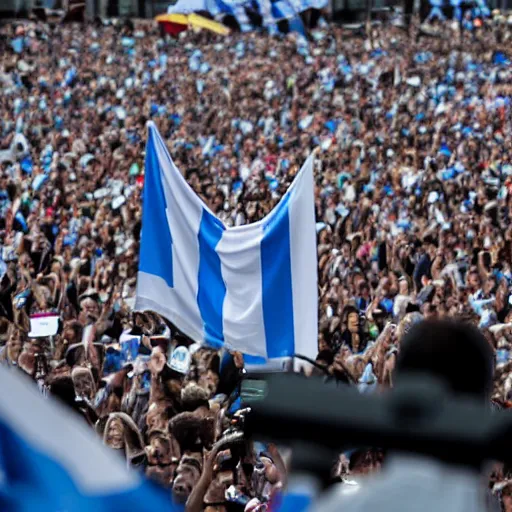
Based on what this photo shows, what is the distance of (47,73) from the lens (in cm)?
2872

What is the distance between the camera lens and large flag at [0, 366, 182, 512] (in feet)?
6.36

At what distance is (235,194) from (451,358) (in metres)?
16.0

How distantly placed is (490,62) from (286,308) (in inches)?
790

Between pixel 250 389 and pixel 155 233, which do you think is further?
pixel 155 233

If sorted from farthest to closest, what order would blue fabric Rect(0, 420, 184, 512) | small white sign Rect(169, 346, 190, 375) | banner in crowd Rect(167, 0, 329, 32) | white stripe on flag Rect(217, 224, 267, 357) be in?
banner in crowd Rect(167, 0, 329, 32) → small white sign Rect(169, 346, 190, 375) → white stripe on flag Rect(217, 224, 267, 357) → blue fabric Rect(0, 420, 184, 512)

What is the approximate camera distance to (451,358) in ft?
5.46

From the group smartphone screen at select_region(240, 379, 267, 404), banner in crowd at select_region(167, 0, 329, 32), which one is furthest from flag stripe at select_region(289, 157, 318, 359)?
banner in crowd at select_region(167, 0, 329, 32)

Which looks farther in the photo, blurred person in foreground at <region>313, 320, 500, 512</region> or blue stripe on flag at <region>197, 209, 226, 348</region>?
blue stripe on flag at <region>197, 209, 226, 348</region>

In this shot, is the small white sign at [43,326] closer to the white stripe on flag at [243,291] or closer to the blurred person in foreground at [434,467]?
the white stripe on flag at [243,291]

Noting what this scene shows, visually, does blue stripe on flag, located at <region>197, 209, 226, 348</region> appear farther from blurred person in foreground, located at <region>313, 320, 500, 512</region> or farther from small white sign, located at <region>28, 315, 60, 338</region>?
Answer: blurred person in foreground, located at <region>313, 320, 500, 512</region>

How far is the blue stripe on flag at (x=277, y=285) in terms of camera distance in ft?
23.5

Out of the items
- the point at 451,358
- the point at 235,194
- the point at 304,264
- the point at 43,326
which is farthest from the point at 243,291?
the point at 235,194

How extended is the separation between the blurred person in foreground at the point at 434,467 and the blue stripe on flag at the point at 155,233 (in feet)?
20.1

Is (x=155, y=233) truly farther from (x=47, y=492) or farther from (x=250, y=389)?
(x=47, y=492)
